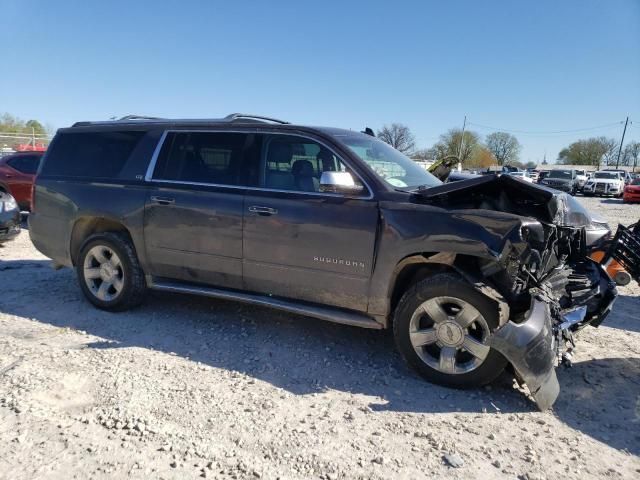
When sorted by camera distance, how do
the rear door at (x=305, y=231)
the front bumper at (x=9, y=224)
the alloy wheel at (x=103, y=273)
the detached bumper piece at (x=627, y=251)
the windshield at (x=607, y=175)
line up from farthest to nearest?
the windshield at (x=607, y=175)
the front bumper at (x=9, y=224)
the alloy wheel at (x=103, y=273)
the detached bumper piece at (x=627, y=251)
the rear door at (x=305, y=231)

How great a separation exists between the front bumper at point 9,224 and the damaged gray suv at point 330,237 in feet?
11.0

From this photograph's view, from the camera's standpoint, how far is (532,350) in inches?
120

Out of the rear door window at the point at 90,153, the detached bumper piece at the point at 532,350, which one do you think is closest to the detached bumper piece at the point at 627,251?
the detached bumper piece at the point at 532,350

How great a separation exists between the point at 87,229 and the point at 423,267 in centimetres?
365

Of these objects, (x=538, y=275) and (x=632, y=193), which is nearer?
(x=538, y=275)

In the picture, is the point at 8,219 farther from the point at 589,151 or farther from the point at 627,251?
the point at 589,151

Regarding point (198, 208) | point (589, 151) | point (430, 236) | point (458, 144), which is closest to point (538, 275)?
point (430, 236)

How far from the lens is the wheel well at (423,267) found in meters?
3.52

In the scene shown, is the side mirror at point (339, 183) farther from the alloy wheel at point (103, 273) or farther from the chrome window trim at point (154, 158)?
the alloy wheel at point (103, 273)

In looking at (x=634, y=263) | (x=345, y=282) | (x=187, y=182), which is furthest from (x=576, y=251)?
(x=187, y=182)

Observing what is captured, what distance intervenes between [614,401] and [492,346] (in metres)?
1.19

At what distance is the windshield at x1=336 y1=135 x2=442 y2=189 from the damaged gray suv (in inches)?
0.9

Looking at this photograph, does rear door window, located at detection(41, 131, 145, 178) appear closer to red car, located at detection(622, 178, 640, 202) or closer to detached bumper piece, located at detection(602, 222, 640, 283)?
detached bumper piece, located at detection(602, 222, 640, 283)

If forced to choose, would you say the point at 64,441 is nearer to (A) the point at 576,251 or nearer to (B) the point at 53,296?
(B) the point at 53,296
